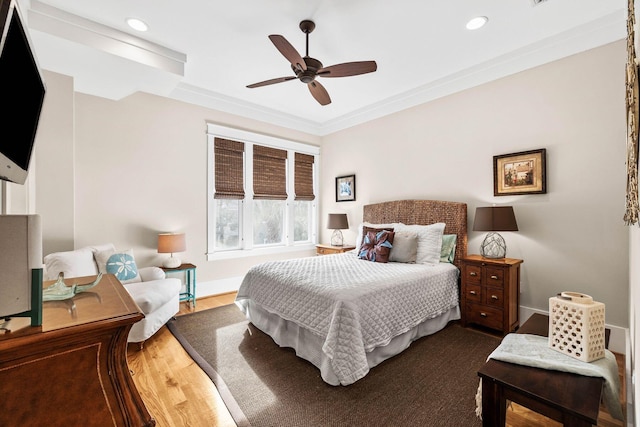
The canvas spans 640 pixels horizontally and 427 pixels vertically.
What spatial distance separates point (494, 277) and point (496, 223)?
21.3 inches

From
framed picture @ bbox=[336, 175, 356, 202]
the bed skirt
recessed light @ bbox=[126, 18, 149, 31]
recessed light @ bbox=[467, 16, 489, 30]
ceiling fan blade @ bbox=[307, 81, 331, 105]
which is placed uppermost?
recessed light @ bbox=[467, 16, 489, 30]

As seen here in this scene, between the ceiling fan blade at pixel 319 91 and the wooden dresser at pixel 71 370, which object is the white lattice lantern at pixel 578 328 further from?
the ceiling fan blade at pixel 319 91

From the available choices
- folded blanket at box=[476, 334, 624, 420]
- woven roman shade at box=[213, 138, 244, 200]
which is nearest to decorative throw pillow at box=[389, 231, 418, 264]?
folded blanket at box=[476, 334, 624, 420]

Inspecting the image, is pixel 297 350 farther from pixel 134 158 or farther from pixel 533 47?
pixel 533 47

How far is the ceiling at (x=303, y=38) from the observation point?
2285mm

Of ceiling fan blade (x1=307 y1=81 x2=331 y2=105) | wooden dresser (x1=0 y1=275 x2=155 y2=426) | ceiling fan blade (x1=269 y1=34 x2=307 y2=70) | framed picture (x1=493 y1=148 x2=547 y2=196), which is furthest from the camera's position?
framed picture (x1=493 y1=148 x2=547 y2=196)

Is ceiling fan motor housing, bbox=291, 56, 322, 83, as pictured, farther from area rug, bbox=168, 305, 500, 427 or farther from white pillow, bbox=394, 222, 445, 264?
area rug, bbox=168, 305, 500, 427

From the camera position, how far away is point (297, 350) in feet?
7.85

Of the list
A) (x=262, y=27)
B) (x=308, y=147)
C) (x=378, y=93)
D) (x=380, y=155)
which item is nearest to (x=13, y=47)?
(x=262, y=27)

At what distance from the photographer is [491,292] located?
2.84 meters

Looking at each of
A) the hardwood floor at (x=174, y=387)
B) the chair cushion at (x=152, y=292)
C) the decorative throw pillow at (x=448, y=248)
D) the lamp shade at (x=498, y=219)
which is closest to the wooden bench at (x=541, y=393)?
the hardwood floor at (x=174, y=387)

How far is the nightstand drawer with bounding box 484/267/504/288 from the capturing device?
2777mm

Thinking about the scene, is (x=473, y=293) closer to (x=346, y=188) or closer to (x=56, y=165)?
(x=346, y=188)

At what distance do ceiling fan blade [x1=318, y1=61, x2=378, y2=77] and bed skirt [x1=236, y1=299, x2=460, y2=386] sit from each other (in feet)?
7.32
